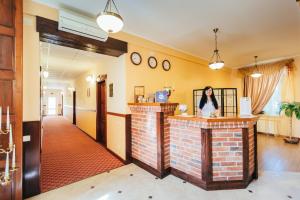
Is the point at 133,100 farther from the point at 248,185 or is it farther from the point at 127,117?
the point at 248,185

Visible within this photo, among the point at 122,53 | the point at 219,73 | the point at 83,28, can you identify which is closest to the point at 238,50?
the point at 219,73

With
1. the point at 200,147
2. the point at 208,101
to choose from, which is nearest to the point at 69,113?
the point at 208,101

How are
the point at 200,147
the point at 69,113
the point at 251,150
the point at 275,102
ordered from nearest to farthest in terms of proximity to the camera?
the point at 200,147 < the point at 251,150 < the point at 275,102 < the point at 69,113

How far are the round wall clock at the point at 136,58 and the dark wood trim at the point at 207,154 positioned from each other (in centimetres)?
216

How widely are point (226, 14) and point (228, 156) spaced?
2.50 m

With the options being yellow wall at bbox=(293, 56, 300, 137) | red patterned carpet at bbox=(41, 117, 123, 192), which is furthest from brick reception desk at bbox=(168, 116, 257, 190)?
yellow wall at bbox=(293, 56, 300, 137)

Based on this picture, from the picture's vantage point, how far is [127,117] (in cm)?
349

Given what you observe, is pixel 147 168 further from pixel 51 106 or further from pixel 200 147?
pixel 51 106

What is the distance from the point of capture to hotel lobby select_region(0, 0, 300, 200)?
2.02 metres

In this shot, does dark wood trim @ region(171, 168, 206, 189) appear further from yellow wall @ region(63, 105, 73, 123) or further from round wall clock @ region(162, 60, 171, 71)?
yellow wall @ region(63, 105, 73, 123)

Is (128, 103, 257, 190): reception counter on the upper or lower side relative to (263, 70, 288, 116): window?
lower

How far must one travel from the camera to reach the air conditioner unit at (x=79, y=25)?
2.53m

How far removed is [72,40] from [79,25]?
1.01ft

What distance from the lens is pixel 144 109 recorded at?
10.2ft
